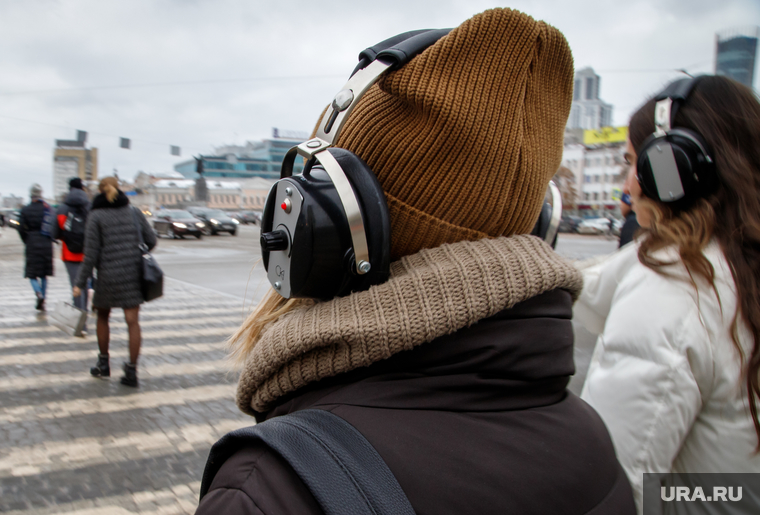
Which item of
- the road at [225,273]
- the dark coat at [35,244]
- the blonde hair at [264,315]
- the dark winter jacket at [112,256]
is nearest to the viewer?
the blonde hair at [264,315]

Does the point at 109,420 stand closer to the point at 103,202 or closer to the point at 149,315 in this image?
the point at 103,202

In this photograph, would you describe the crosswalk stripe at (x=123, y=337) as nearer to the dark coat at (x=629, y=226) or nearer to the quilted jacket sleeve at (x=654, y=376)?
the dark coat at (x=629, y=226)

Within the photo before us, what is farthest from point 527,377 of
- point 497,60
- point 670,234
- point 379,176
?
point 670,234

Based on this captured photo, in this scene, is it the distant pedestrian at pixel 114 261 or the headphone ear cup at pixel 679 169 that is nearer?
the headphone ear cup at pixel 679 169

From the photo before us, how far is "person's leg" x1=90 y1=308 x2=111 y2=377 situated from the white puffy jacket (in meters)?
4.49

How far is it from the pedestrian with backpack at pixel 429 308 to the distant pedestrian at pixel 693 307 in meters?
0.44

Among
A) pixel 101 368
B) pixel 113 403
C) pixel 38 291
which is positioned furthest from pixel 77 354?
pixel 38 291

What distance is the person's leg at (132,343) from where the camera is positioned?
4613 mm

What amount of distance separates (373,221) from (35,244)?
849 centimetres

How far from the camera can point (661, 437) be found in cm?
132

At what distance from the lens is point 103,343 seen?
4812mm

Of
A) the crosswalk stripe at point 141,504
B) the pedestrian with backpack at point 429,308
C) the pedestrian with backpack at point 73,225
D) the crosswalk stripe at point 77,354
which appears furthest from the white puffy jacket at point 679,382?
the pedestrian with backpack at point 73,225

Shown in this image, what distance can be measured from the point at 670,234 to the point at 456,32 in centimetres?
88

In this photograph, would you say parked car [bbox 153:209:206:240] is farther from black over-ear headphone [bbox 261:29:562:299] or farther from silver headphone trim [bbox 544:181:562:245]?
black over-ear headphone [bbox 261:29:562:299]
